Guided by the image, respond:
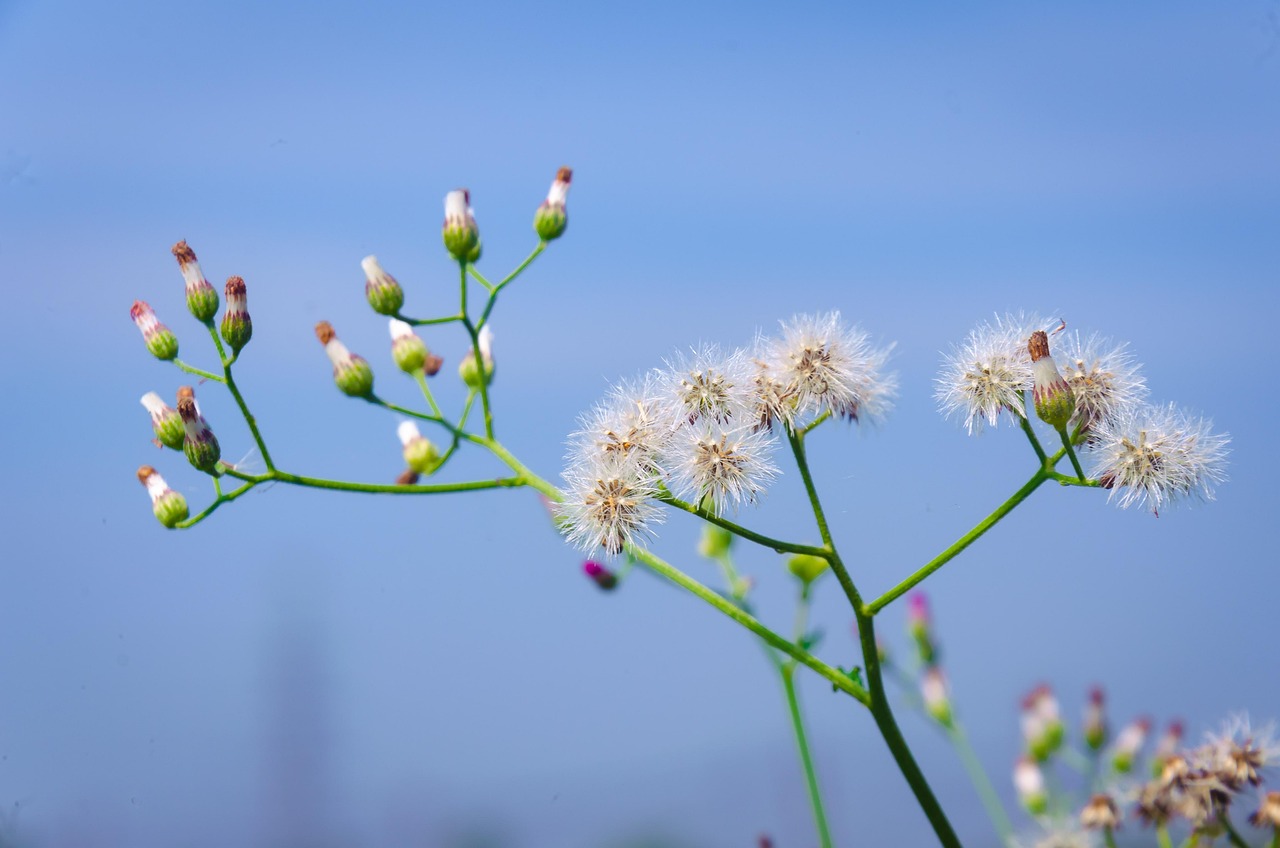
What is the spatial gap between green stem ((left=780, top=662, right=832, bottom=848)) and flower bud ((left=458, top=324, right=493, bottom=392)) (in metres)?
0.74

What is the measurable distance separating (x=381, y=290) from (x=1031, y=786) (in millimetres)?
1685

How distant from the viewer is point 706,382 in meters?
1.55

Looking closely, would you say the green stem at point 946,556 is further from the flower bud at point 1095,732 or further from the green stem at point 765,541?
the flower bud at point 1095,732

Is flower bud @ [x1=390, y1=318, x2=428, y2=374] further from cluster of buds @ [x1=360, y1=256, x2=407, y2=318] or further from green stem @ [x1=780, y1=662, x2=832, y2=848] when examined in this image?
green stem @ [x1=780, y1=662, x2=832, y2=848]

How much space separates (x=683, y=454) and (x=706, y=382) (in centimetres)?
11

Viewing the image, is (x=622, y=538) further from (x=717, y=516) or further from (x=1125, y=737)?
(x=1125, y=737)

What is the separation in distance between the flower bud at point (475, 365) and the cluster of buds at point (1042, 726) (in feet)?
4.67

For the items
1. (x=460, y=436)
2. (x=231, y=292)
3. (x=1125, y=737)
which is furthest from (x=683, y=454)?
(x=1125, y=737)

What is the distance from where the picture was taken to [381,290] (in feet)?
6.24

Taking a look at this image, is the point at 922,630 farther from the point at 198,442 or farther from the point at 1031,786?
the point at 198,442

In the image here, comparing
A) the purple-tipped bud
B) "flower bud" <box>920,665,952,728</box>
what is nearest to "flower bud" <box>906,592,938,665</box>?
"flower bud" <box>920,665,952,728</box>

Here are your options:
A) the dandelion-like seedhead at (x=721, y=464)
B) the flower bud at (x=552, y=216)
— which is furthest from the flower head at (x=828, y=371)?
the flower bud at (x=552, y=216)

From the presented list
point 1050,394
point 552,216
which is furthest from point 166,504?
point 1050,394

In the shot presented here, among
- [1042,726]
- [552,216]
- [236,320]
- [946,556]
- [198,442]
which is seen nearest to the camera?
[946,556]
